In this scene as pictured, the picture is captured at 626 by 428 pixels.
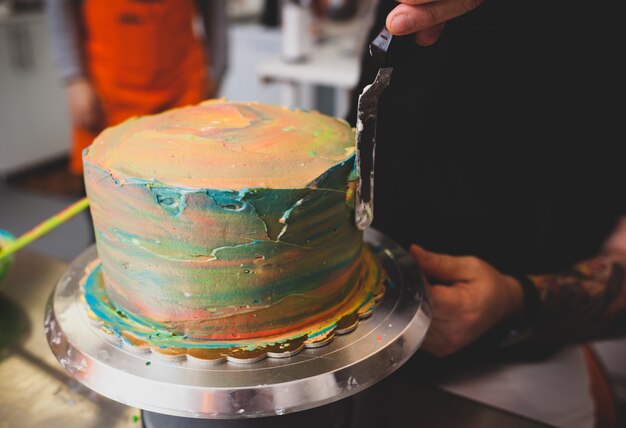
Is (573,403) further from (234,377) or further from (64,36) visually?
(64,36)

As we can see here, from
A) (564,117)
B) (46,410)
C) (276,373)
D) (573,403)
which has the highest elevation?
(564,117)

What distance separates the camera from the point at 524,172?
3.39 ft

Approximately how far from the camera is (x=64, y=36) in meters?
A: 1.73

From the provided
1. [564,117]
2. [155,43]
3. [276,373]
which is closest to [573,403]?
[564,117]

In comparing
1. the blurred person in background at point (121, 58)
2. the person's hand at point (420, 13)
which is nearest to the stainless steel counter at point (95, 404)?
the person's hand at point (420, 13)

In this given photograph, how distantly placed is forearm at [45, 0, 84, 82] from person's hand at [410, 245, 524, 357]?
143cm

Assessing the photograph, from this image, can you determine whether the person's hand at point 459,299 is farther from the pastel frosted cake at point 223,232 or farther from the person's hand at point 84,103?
the person's hand at point 84,103

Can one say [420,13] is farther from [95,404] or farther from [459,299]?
[95,404]

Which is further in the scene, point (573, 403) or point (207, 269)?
point (573, 403)

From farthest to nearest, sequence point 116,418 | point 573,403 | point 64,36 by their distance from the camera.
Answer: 1. point 64,36
2. point 573,403
3. point 116,418

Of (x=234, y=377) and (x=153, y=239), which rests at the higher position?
(x=153, y=239)

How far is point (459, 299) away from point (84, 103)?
4.67 feet

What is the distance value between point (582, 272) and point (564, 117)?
0.99ft

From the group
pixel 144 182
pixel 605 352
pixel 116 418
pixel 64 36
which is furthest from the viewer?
pixel 64 36
